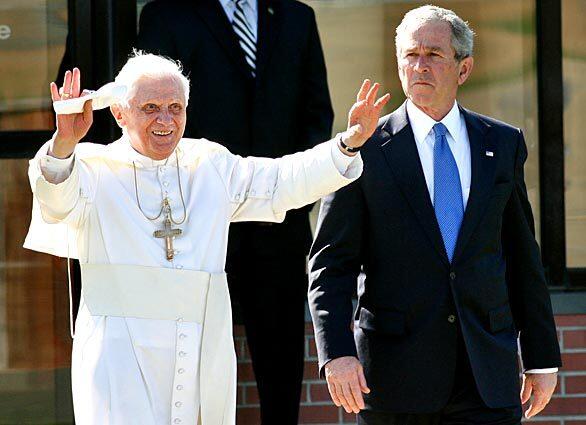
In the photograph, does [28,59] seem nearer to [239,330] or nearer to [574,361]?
[239,330]

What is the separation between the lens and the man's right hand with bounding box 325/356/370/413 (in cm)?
461

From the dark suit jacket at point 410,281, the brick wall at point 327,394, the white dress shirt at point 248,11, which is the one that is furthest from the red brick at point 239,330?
the dark suit jacket at point 410,281

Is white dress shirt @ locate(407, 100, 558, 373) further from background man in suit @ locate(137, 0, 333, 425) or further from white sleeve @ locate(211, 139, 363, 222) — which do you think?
background man in suit @ locate(137, 0, 333, 425)

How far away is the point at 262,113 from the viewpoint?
6172 mm

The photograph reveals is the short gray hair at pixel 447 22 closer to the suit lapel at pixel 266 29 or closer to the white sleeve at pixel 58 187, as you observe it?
the white sleeve at pixel 58 187

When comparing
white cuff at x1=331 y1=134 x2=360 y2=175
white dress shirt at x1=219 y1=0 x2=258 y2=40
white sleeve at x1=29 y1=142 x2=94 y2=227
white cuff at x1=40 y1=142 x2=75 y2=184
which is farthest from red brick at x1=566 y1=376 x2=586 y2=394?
white cuff at x1=40 y1=142 x2=75 y2=184

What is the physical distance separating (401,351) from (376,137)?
27.5 inches

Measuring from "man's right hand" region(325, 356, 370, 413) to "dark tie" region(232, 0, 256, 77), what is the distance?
1.86 metres

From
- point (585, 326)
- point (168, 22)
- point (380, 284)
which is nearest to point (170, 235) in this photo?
point (380, 284)

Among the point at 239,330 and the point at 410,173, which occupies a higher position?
the point at 410,173

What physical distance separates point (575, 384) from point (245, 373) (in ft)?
4.95

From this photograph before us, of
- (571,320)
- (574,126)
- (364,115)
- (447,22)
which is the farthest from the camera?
(574,126)

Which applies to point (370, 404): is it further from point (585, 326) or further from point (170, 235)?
point (585, 326)


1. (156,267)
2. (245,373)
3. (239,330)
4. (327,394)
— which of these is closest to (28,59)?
(239,330)
